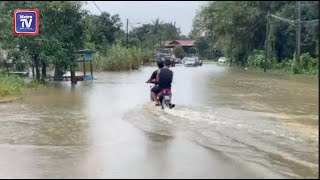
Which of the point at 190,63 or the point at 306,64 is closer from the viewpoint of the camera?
the point at 306,64

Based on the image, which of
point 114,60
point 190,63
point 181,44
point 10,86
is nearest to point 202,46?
point 190,63

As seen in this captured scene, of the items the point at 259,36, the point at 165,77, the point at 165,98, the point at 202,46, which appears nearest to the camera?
the point at 165,77

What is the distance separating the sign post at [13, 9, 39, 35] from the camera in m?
24.5

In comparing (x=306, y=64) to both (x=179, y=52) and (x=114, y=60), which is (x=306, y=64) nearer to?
(x=114, y=60)

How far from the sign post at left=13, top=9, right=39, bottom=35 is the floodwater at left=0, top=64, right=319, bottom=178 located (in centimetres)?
747

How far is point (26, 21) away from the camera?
84.5 ft

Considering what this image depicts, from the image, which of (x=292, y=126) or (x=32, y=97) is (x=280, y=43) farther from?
(x=292, y=126)

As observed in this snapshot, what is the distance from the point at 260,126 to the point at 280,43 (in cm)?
4496

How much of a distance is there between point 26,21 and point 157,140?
1744 centimetres

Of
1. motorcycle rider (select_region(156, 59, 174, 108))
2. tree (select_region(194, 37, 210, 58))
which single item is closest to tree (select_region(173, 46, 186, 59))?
tree (select_region(194, 37, 210, 58))

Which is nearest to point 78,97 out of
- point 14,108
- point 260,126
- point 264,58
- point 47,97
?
point 47,97

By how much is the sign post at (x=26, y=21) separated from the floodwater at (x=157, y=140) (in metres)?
7.47

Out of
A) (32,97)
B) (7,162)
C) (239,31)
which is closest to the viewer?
(7,162)

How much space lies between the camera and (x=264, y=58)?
5575 cm
